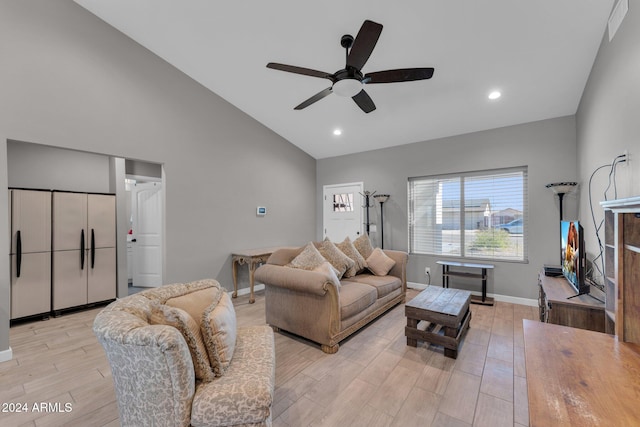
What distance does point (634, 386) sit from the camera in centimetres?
95

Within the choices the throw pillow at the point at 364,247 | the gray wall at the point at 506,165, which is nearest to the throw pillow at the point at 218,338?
the throw pillow at the point at 364,247

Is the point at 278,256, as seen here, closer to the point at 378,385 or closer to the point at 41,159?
the point at 378,385

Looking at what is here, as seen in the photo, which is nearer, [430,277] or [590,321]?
[590,321]

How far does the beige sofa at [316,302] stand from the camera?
8.19 ft

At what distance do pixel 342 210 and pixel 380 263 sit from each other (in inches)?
81.5

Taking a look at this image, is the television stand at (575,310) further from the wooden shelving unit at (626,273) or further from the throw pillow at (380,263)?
the throw pillow at (380,263)

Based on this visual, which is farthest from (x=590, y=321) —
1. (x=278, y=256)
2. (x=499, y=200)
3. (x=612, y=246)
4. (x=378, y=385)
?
(x=278, y=256)

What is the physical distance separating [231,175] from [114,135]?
1.61m

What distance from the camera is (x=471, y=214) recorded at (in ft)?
14.1

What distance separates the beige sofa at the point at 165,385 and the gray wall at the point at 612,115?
2.70m

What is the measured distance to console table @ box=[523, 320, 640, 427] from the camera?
0.82 metres

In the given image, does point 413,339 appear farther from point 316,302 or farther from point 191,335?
point 191,335

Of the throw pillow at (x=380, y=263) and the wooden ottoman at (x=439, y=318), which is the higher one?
the throw pillow at (x=380, y=263)

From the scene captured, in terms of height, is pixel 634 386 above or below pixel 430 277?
above
